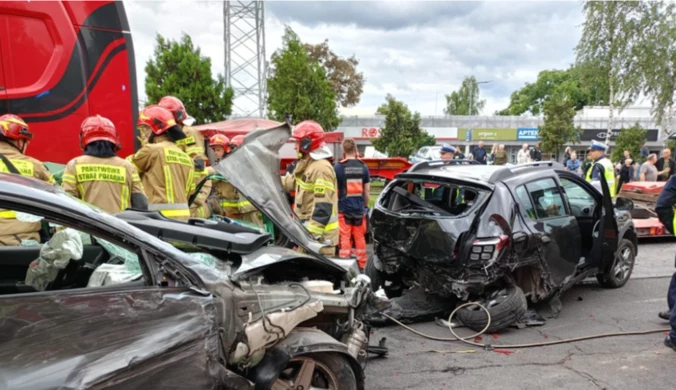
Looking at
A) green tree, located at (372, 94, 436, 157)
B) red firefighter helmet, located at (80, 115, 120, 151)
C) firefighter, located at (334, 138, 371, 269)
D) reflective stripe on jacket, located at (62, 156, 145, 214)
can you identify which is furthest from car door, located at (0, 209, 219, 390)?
green tree, located at (372, 94, 436, 157)

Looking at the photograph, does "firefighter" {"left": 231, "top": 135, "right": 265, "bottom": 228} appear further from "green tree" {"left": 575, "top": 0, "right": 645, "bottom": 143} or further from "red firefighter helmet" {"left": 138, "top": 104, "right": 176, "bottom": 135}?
"green tree" {"left": 575, "top": 0, "right": 645, "bottom": 143}

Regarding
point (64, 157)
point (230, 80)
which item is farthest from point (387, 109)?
point (64, 157)

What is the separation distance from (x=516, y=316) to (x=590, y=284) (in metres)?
2.33

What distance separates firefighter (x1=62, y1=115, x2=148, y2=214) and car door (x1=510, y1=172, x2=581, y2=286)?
11.3 ft

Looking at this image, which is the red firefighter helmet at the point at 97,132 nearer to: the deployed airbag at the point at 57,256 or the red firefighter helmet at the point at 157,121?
the red firefighter helmet at the point at 157,121

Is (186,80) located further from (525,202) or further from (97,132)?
(525,202)

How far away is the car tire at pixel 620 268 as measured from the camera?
5.61 m

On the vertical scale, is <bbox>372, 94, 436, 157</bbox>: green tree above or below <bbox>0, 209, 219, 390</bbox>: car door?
above

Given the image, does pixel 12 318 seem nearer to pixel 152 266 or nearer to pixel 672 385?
pixel 152 266

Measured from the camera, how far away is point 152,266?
2182 mm

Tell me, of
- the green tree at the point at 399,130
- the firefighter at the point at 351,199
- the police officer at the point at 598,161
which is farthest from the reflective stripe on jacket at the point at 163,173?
the green tree at the point at 399,130

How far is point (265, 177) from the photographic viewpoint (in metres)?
3.00

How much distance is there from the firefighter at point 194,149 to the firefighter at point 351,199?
1641 mm

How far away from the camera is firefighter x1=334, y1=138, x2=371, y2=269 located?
578 cm
